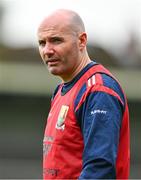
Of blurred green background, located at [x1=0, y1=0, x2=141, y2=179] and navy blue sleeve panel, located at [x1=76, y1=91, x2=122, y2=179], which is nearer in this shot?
navy blue sleeve panel, located at [x1=76, y1=91, x2=122, y2=179]

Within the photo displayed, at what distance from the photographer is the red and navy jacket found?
177 inches

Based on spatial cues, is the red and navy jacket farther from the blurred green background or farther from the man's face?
the blurred green background

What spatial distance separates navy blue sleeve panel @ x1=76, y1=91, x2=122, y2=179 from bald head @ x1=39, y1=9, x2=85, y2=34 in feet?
1.71

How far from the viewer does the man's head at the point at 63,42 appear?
4.89 m

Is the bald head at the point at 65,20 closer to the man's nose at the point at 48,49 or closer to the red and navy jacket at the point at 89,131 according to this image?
the man's nose at the point at 48,49

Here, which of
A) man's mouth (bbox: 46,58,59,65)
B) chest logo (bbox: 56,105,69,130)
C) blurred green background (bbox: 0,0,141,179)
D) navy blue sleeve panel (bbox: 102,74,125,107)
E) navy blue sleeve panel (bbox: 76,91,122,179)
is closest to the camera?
navy blue sleeve panel (bbox: 76,91,122,179)

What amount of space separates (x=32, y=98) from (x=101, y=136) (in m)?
13.9

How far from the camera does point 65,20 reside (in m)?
4.91

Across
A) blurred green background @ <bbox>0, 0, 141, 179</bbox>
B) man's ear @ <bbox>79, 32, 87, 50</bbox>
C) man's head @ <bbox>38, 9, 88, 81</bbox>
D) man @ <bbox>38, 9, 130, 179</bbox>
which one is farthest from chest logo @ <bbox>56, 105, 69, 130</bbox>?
blurred green background @ <bbox>0, 0, 141, 179</bbox>

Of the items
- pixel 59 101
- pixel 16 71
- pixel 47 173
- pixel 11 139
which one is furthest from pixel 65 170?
pixel 16 71

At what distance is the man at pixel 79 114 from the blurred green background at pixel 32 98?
445 inches

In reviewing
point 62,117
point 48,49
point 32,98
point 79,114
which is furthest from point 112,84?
point 32,98

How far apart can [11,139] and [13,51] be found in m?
3.11

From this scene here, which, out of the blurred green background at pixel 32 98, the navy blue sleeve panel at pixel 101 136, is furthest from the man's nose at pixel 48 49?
the blurred green background at pixel 32 98
